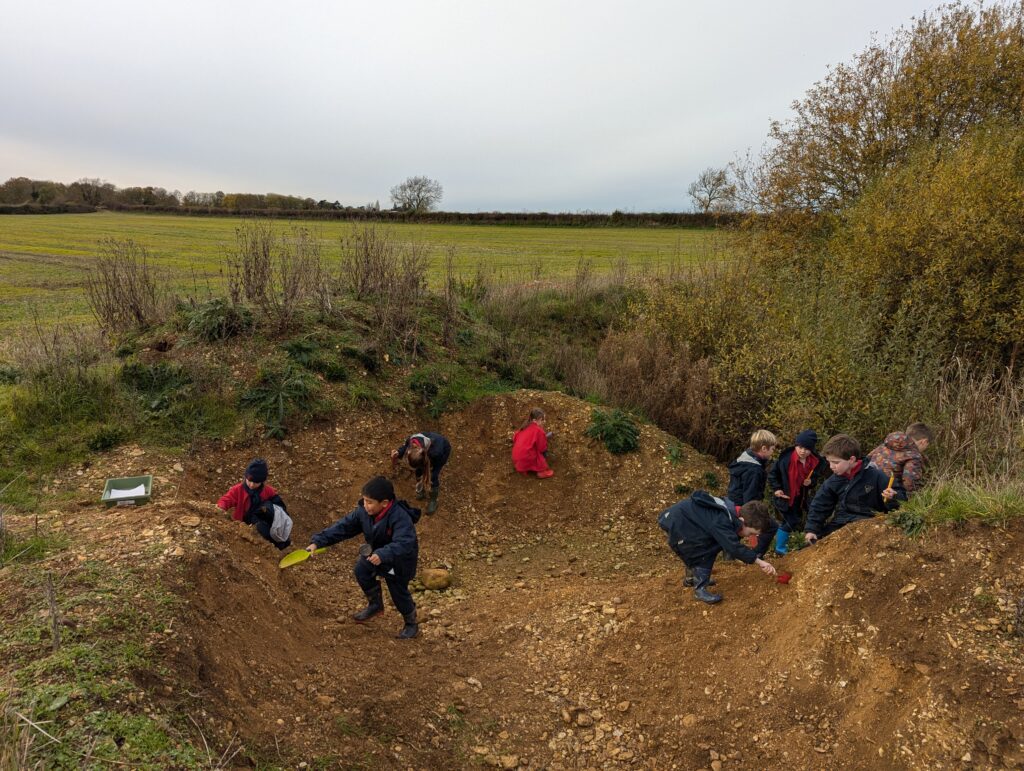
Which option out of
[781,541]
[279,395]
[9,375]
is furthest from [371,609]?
[9,375]

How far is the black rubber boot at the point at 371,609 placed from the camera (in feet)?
15.9

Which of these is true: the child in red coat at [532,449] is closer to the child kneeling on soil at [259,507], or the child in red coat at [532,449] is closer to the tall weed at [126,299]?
the child kneeling on soil at [259,507]

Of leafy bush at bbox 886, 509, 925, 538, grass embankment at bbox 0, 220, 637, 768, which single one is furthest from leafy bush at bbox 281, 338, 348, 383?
leafy bush at bbox 886, 509, 925, 538

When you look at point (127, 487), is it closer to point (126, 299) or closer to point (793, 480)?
point (126, 299)

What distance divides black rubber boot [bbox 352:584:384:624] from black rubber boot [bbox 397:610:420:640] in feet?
1.05

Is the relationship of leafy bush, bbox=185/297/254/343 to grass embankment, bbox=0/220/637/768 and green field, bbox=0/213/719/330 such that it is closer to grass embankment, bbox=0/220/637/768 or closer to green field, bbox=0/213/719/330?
grass embankment, bbox=0/220/637/768

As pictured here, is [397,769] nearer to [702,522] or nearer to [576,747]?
[576,747]

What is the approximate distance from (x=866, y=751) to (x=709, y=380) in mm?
6386

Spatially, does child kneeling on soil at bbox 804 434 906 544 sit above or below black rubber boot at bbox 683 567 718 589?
above

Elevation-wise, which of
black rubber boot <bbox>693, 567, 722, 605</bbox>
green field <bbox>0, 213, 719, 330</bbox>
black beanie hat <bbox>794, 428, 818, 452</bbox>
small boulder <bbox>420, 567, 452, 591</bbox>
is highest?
green field <bbox>0, 213, 719, 330</bbox>

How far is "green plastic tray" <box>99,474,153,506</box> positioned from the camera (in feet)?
17.9

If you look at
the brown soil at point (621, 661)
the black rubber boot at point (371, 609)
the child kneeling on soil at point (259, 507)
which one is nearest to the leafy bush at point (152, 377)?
the brown soil at point (621, 661)

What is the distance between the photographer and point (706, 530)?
4.55 metres

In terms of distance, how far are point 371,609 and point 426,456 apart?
2.27 meters
